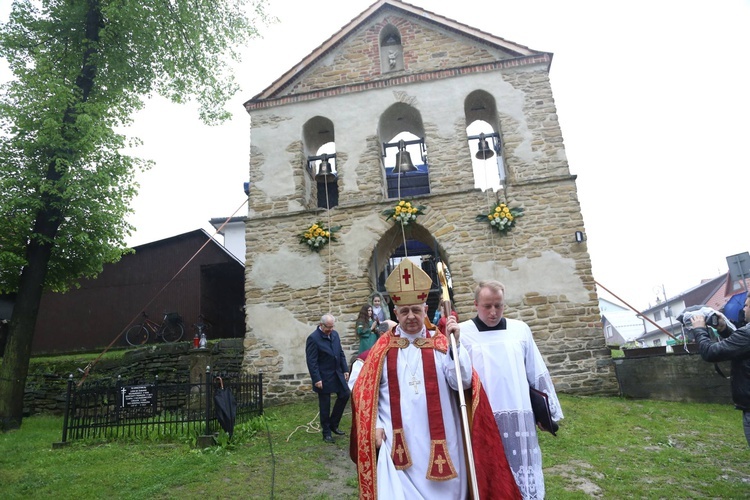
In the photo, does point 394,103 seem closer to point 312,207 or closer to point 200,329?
point 312,207

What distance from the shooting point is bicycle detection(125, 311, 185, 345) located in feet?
50.1

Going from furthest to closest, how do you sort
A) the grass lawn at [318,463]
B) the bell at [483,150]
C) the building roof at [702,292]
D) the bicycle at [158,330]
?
1. the building roof at [702,292]
2. the bicycle at [158,330]
3. the bell at [483,150]
4. the grass lawn at [318,463]

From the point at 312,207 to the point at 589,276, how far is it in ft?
23.3

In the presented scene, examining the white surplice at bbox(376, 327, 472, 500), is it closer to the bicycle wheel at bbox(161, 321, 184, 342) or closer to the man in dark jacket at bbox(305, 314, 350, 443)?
the man in dark jacket at bbox(305, 314, 350, 443)

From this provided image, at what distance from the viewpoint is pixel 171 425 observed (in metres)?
7.88

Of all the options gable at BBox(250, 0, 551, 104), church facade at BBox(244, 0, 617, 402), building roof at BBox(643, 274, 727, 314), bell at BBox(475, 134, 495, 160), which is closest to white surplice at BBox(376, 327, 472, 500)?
church facade at BBox(244, 0, 617, 402)

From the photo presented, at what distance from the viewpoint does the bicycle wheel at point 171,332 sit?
15.3 metres

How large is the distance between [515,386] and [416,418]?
0.84 metres

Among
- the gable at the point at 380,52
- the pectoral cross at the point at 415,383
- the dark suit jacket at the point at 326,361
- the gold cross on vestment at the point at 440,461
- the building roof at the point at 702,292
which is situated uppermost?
the gable at the point at 380,52

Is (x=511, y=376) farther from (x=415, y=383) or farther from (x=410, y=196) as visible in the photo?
(x=410, y=196)

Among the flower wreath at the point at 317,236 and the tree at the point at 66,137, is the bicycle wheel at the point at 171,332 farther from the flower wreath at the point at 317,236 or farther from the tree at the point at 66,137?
the flower wreath at the point at 317,236

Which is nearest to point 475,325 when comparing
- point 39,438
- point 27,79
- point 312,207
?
point 39,438

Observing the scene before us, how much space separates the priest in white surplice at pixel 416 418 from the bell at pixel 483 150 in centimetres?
949

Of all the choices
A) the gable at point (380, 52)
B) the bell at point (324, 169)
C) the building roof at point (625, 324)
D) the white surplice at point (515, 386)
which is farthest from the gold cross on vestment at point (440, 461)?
the building roof at point (625, 324)
